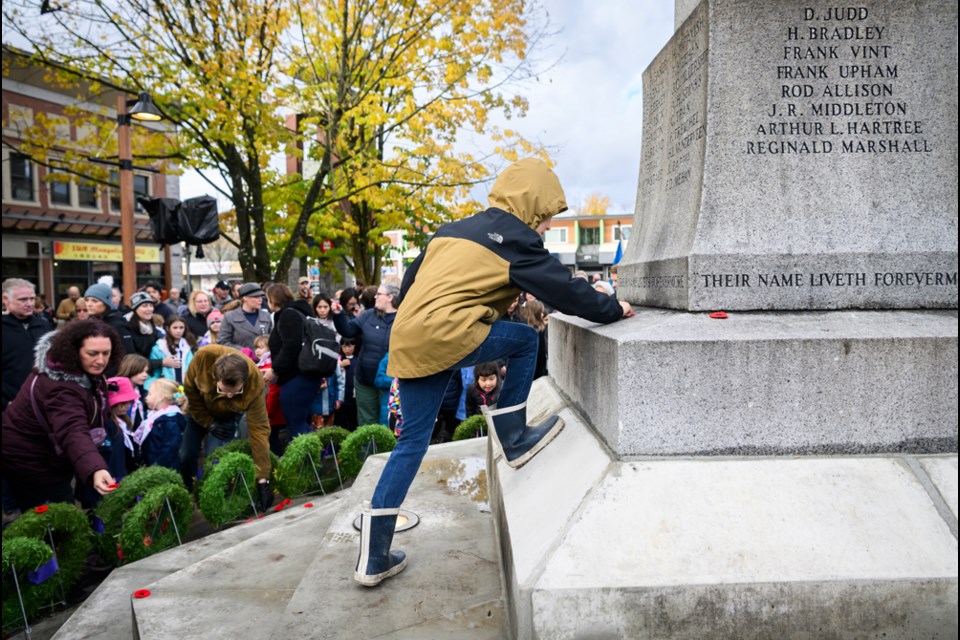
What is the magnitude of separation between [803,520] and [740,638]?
1.58 ft

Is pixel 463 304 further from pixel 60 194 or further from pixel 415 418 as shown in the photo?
pixel 60 194

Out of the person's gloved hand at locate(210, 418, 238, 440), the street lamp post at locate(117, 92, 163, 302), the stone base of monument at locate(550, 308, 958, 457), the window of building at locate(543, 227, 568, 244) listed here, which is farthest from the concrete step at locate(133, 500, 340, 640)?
the window of building at locate(543, 227, 568, 244)

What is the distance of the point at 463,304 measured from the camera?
2.95 meters

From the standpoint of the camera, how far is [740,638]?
2303 millimetres

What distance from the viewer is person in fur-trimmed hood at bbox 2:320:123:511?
434 centimetres

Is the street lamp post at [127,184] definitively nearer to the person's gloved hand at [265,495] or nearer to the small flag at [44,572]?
the person's gloved hand at [265,495]

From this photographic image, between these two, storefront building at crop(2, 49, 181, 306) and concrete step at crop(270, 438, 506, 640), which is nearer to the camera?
concrete step at crop(270, 438, 506, 640)

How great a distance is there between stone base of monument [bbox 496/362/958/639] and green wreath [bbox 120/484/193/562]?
8.51 feet

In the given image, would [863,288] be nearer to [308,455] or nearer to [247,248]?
[308,455]

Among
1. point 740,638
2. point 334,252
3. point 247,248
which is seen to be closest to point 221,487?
point 740,638

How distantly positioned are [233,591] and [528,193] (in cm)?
241

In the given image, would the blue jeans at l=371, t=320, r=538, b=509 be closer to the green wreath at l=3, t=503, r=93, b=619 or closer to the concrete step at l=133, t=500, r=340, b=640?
the concrete step at l=133, t=500, r=340, b=640

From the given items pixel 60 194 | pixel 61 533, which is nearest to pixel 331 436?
pixel 61 533

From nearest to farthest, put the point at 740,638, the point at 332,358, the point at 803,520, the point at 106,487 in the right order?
1. the point at 740,638
2. the point at 803,520
3. the point at 106,487
4. the point at 332,358
